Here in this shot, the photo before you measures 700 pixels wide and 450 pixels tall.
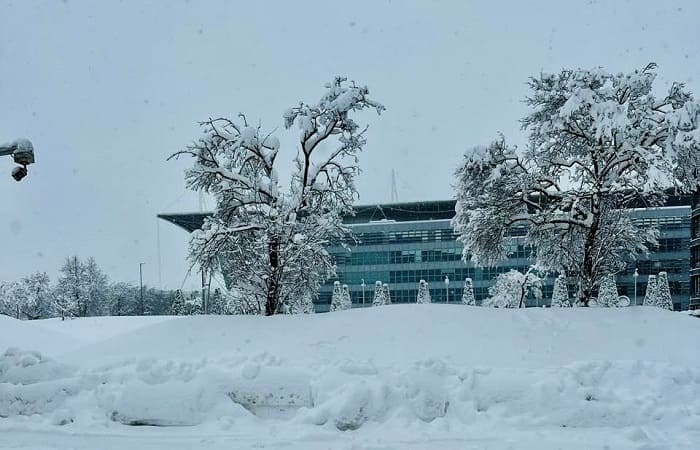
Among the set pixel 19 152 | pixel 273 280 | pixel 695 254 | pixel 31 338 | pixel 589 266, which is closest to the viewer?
pixel 19 152

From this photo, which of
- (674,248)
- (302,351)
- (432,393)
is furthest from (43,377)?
(674,248)

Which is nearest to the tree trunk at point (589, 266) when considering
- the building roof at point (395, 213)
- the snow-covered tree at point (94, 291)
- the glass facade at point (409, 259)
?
the building roof at point (395, 213)

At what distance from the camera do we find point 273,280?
53.1 ft

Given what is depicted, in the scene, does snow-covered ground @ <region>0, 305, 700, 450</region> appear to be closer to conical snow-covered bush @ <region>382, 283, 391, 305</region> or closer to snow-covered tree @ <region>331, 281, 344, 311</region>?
snow-covered tree @ <region>331, 281, 344, 311</region>

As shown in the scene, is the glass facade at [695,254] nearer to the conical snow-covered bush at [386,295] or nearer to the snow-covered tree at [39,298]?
the conical snow-covered bush at [386,295]

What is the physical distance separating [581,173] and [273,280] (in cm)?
985

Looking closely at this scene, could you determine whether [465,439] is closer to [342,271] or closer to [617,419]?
[617,419]

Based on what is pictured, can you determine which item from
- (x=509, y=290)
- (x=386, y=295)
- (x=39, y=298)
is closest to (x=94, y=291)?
(x=39, y=298)

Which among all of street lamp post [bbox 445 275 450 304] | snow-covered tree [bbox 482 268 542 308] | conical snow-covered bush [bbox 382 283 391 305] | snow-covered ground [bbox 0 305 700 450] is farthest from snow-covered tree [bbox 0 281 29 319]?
snow-covered ground [bbox 0 305 700 450]

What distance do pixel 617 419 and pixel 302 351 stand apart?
534cm

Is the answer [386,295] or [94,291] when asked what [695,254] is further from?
[94,291]

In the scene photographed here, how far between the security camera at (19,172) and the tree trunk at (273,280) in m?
6.43

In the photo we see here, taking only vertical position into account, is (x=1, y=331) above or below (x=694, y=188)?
below

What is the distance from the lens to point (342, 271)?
8412cm
